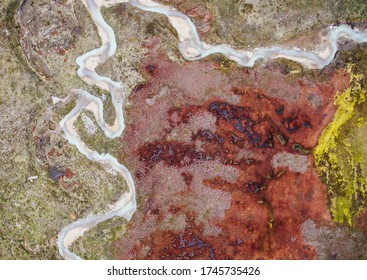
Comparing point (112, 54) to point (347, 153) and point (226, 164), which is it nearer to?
point (226, 164)

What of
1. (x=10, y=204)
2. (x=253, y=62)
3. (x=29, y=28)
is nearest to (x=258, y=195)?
(x=253, y=62)

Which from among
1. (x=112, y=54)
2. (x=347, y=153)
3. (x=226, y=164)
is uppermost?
(x=112, y=54)

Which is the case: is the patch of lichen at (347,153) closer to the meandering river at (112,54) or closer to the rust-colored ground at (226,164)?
the rust-colored ground at (226,164)

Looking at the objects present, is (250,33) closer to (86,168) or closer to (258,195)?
(258,195)

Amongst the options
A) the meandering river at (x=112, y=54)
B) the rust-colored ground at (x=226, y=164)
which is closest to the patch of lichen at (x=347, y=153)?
the rust-colored ground at (x=226, y=164)

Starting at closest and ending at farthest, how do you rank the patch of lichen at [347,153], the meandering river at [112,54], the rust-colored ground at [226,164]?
the rust-colored ground at [226,164] → the patch of lichen at [347,153] → the meandering river at [112,54]

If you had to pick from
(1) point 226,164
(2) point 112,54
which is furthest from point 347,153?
(2) point 112,54
